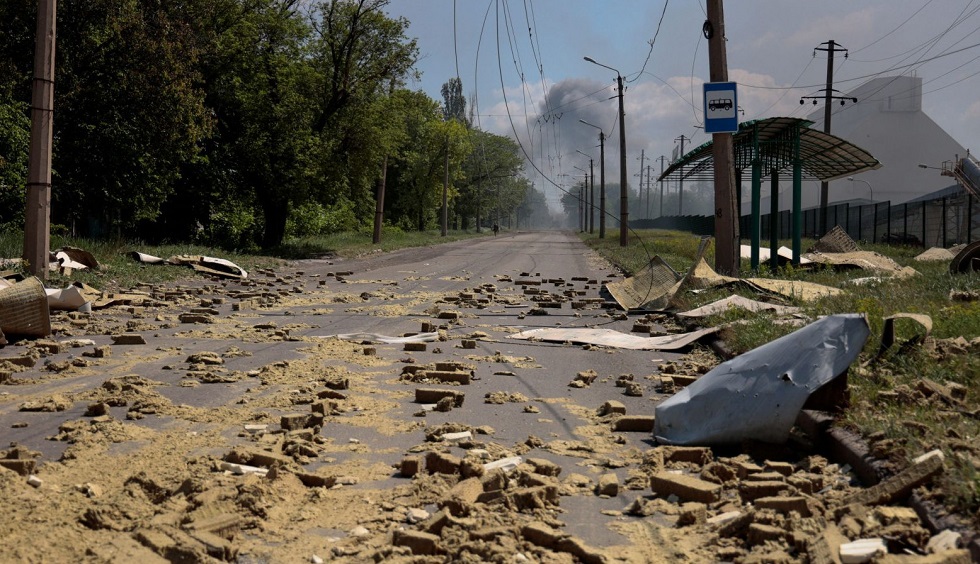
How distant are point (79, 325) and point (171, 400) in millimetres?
5080

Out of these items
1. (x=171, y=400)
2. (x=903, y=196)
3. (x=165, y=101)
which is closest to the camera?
(x=171, y=400)

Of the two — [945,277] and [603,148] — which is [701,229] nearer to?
[603,148]

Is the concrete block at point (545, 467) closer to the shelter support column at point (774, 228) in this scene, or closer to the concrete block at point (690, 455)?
the concrete block at point (690, 455)

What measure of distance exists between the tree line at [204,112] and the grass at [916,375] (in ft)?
56.8

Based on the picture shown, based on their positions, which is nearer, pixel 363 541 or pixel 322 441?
pixel 363 541

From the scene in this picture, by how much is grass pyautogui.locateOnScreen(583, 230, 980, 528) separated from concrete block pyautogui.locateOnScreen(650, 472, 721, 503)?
96 cm

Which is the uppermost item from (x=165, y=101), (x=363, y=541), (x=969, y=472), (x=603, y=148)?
(x=603, y=148)

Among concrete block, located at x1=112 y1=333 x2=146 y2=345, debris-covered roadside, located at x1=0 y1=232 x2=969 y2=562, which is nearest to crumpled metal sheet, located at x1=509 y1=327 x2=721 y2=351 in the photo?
debris-covered roadside, located at x1=0 y1=232 x2=969 y2=562

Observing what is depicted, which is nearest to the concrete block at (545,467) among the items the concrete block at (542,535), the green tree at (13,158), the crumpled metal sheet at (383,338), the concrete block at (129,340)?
the concrete block at (542,535)

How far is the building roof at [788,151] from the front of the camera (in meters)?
18.5

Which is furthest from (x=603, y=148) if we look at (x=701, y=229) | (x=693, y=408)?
(x=693, y=408)

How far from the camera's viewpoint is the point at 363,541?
382cm

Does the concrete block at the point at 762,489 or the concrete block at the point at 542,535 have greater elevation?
the concrete block at the point at 762,489

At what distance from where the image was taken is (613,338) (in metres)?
10.8
